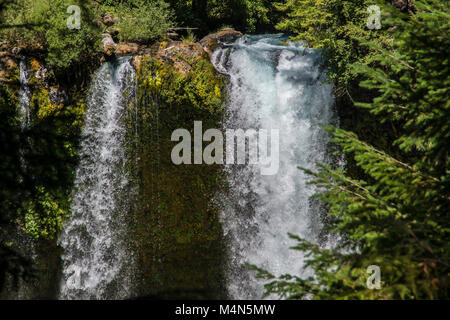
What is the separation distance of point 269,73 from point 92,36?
4.42 metres

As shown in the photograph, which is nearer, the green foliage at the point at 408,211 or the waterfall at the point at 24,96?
the green foliage at the point at 408,211

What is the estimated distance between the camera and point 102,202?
825cm

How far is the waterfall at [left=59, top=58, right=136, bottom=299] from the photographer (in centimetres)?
813

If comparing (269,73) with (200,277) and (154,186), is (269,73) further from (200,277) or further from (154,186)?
(200,277)

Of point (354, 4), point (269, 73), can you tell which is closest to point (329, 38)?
point (354, 4)

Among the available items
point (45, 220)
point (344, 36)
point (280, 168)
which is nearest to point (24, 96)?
point (45, 220)

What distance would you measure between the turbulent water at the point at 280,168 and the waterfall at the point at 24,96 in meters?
Result: 4.48

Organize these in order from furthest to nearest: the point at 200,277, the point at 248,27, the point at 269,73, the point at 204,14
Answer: the point at 248,27 → the point at 204,14 → the point at 269,73 → the point at 200,277

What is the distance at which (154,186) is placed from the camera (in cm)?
820

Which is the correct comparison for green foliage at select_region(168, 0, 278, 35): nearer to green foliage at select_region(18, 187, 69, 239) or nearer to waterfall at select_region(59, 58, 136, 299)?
waterfall at select_region(59, 58, 136, 299)

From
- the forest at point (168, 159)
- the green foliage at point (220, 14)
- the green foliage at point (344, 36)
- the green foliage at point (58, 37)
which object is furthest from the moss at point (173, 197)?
the green foliage at point (220, 14)

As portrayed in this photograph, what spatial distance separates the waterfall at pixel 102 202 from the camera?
8.13 m

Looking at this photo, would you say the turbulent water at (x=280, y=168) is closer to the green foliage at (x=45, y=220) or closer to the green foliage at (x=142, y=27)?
the green foliage at (x=142, y=27)

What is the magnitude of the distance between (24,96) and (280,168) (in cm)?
625
